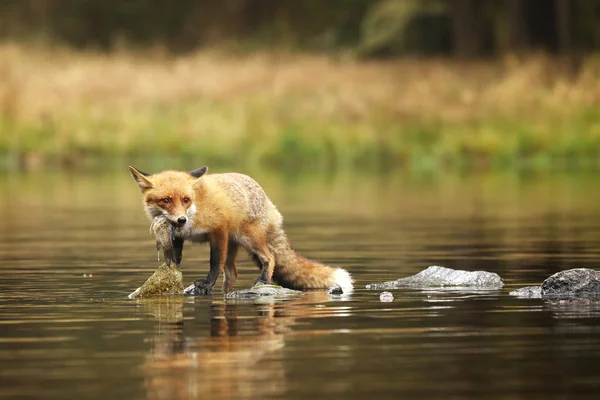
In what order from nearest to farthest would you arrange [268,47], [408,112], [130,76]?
1. [408,112]
2. [130,76]
3. [268,47]

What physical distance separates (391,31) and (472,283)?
119 ft

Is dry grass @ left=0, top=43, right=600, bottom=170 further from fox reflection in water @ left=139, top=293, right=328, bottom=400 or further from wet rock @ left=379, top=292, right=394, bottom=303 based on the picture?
fox reflection in water @ left=139, top=293, right=328, bottom=400

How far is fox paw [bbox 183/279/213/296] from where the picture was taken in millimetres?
13510

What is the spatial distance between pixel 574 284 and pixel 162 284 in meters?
3.59

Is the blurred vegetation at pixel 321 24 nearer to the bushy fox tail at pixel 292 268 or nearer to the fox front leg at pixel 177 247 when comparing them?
the bushy fox tail at pixel 292 268

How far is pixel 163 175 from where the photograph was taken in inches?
513

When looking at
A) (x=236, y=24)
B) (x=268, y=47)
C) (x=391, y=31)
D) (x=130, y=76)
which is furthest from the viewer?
(x=236, y=24)

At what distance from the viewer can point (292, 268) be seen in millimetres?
14188

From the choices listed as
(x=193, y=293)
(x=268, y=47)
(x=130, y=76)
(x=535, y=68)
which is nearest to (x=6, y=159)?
(x=130, y=76)

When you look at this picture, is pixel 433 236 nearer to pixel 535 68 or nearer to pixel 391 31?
pixel 535 68

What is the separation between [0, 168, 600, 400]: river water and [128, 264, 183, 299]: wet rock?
0.25m

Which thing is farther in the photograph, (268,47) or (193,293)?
(268,47)

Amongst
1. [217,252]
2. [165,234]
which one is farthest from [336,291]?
[165,234]

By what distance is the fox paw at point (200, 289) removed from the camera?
13510 mm
